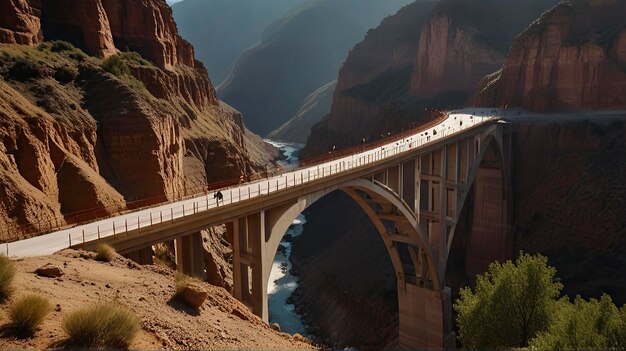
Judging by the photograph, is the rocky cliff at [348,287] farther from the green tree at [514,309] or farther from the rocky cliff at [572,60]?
the rocky cliff at [572,60]

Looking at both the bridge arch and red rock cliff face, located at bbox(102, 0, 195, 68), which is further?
red rock cliff face, located at bbox(102, 0, 195, 68)

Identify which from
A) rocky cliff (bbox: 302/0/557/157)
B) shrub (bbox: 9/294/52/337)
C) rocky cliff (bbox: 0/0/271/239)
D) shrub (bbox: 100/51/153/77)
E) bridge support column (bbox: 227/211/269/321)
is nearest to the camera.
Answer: shrub (bbox: 9/294/52/337)

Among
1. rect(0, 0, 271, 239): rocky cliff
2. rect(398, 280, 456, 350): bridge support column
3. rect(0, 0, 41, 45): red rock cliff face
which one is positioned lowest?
rect(398, 280, 456, 350): bridge support column

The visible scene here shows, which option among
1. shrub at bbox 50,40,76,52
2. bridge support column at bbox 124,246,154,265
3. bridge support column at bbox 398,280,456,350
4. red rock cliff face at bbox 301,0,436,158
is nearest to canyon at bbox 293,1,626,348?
bridge support column at bbox 398,280,456,350

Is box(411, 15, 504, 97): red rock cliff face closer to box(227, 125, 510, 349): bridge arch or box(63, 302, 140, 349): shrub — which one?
box(227, 125, 510, 349): bridge arch

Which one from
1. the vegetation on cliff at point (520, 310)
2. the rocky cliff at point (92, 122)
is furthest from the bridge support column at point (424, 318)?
the rocky cliff at point (92, 122)

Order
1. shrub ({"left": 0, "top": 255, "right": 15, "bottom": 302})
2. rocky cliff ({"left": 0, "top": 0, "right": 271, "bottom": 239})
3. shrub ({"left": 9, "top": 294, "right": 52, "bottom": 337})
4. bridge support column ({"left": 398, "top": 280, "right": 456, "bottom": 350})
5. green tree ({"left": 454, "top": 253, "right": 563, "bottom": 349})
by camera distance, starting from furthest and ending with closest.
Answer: bridge support column ({"left": 398, "top": 280, "right": 456, "bottom": 350}), rocky cliff ({"left": 0, "top": 0, "right": 271, "bottom": 239}), green tree ({"left": 454, "top": 253, "right": 563, "bottom": 349}), shrub ({"left": 0, "top": 255, "right": 15, "bottom": 302}), shrub ({"left": 9, "top": 294, "right": 52, "bottom": 337})

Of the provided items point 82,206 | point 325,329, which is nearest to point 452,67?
point 325,329

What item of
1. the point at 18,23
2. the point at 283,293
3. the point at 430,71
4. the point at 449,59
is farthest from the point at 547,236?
the point at 430,71
